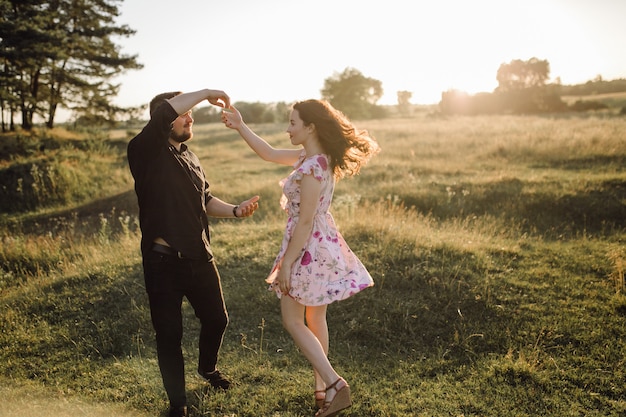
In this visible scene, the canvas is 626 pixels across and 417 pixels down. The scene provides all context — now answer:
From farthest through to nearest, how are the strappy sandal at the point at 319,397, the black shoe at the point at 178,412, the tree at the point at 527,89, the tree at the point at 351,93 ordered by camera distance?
1. the tree at the point at 351,93
2. the tree at the point at 527,89
3. the strappy sandal at the point at 319,397
4. the black shoe at the point at 178,412

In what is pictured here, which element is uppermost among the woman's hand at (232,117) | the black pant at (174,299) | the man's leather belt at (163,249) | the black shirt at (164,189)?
the woman's hand at (232,117)

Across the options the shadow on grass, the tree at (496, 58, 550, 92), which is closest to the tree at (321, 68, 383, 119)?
the tree at (496, 58, 550, 92)

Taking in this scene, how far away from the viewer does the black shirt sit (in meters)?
3.17

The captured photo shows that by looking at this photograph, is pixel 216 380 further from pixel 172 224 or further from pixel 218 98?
pixel 218 98

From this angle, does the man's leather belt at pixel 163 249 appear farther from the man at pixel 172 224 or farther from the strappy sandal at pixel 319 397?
the strappy sandal at pixel 319 397

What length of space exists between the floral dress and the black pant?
0.75m

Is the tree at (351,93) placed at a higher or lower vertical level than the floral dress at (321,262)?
higher

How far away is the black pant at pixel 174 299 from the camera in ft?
11.0

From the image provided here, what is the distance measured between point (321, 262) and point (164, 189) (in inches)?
51.0

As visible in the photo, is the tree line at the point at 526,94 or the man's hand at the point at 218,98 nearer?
the man's hand at the point at 218,98

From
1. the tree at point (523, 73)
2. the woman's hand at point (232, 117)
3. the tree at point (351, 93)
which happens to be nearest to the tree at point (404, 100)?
the tree at point (351, 93)

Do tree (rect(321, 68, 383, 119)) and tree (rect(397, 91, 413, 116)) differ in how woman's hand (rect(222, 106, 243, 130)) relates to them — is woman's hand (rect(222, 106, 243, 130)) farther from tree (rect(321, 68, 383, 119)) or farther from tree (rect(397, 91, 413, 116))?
tree (rect(397, 91, 413, 116))

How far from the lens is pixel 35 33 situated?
60.0 ft

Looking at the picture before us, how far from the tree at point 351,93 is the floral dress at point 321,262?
66734mm
